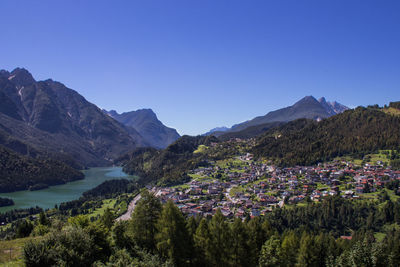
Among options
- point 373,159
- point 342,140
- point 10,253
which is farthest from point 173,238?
point 342,140

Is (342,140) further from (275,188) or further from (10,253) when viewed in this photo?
(10,253)

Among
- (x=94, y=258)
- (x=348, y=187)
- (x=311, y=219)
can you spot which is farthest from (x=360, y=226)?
(x=94, y=258)

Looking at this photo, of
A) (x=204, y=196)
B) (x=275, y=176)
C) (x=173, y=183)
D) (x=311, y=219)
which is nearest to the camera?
(x=311, y=219)

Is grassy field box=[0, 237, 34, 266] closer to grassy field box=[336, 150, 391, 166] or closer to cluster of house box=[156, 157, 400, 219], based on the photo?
cluster of house box=[156, 157, 400, 219]

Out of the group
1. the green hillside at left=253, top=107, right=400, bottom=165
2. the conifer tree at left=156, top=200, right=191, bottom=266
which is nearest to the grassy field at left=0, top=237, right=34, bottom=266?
the conifer tree at left=156, top=200, right=191, bottom=266

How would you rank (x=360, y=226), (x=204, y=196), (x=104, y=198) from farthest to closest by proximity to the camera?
(x=104, y=198) → (x=204, y=196) → (x=360, y=226)

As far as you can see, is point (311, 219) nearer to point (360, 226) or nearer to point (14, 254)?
point (360, 226)

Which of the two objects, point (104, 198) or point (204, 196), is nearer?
point (204, 196)
